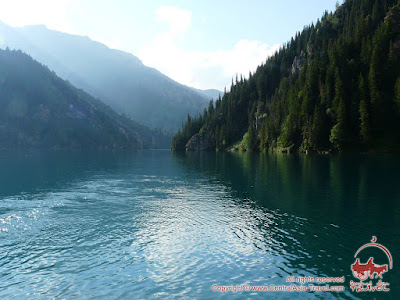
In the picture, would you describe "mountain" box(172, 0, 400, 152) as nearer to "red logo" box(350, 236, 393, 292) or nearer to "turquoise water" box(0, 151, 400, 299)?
"turquoise water" box(0, 151, 400, 299)

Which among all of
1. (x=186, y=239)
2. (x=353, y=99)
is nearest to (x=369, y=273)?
(x=186, y=239)

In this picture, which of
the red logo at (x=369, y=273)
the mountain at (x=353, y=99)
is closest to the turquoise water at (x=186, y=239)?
the red logo at (x=369, y=273)

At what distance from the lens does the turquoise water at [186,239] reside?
1800 cm

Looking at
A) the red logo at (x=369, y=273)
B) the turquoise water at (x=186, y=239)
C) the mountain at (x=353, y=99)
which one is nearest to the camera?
the red logo at (x=369, y=273)

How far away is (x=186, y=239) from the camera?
26.4m

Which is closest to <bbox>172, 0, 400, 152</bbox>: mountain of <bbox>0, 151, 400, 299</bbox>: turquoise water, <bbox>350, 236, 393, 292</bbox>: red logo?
<bbox>0, 151, 400, 299</bbox>: turquoise water

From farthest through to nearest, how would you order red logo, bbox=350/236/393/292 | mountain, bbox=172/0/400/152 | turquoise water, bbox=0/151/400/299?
mountain, bbox=172/0/400/152 < turquoise water, bbox=0/151/400/299 < red logo, bbox=350/236/393/292

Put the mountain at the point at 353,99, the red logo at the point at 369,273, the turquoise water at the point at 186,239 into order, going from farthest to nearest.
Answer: the mountain at the point at 353,99, the turquoise water at the point at 186,239, the red logo at the point at 369,273

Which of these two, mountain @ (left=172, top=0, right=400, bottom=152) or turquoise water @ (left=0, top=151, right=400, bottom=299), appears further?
mountain @ (left=172, top=0, right=400, bottom=152)

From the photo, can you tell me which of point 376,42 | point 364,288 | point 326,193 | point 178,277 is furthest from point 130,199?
point 376,42

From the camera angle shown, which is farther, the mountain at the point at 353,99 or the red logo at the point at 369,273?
the mountain at the point at 353,99

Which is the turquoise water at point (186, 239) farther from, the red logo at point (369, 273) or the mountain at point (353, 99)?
the mountain at point (353, 99)

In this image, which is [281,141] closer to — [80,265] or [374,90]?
[374,90]

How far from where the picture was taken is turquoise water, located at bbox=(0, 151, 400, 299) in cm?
1800
